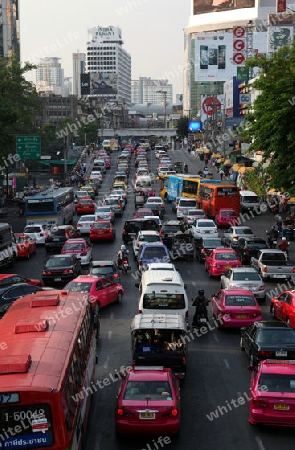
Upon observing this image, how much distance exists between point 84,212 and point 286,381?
45.9 metres

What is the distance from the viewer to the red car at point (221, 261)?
3245cm

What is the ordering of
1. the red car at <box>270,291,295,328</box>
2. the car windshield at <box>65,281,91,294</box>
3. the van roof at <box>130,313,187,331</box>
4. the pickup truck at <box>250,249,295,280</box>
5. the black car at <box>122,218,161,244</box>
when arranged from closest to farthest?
the van roof at <box>130,313,187,331</box>, the red car at <box>270,291,295,328</box>, the car windshield at <box>65,281,91,294</box>, the pickup truck at <box>250,249,295,280</box>, the black car at <box>122,218,161,244</box>

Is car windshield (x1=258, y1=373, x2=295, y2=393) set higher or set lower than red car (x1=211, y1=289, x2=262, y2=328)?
higher

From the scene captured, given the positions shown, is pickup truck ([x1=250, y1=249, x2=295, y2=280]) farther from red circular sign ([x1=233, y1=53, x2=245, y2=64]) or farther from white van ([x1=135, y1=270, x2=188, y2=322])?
red circular sign ([x1=233, y1=53, x2=245, y2=64])

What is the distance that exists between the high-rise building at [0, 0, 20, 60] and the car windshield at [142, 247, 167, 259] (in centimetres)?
12017

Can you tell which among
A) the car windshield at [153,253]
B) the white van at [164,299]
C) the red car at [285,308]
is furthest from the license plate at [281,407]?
the car windshield at [153,253]

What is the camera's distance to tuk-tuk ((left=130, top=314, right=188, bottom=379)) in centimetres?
1731

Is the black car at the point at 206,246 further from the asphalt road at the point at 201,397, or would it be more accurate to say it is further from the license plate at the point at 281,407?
the license plate at the point at 281,407

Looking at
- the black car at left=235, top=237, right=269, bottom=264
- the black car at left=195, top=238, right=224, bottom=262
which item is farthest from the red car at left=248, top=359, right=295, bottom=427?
the black car at left=235, top=237, right=269, bottom=264

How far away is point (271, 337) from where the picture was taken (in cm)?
1848

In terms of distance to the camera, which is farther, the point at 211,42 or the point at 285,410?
the point at 211,42

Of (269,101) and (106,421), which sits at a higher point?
(269,101)

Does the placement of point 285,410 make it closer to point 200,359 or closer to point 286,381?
point 286,381

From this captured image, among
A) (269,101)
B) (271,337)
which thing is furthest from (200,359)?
(269,101)
